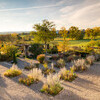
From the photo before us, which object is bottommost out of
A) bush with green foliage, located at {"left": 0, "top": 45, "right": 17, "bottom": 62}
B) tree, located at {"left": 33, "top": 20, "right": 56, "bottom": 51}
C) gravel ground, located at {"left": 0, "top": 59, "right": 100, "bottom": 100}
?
gravel ground, located at {"left": 0, "top": 59, "right": 100, "bottom": 100}

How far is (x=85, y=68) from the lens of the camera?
7.91m

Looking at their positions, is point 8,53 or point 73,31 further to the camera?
point 73,31

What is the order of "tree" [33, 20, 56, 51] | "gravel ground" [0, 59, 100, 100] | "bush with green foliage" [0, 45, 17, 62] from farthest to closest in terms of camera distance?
"tree" [33, 20, 56, 51]
"bush with green foliage" [0, 45, 17, 62]
"gravel ground" [0, 59, 100, 100]

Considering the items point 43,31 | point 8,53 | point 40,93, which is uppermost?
point 43,31

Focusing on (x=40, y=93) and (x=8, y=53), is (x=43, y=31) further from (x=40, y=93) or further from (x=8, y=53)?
(x=40, y=93)

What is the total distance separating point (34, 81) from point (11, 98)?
5.50 feet

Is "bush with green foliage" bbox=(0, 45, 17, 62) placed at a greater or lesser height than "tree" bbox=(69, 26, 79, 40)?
lesser

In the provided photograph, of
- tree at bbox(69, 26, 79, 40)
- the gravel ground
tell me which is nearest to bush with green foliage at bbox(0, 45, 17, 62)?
the gravel ground

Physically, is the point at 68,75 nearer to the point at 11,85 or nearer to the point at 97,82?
the point at 97,82

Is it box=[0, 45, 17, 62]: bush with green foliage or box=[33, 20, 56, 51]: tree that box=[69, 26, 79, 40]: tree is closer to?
box=[33, 20, 56, 51]: tree

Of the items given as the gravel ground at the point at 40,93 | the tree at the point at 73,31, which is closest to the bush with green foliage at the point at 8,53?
the gravel ground at the point at 40,93

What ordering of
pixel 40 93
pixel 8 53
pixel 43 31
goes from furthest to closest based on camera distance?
pixel 43 31
pixel 8 53
pixel 40 93

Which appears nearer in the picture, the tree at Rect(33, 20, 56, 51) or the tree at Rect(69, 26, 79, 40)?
the tree at Rect(33, 20, 56, 51)

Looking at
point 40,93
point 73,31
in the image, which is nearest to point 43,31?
point 40,93
